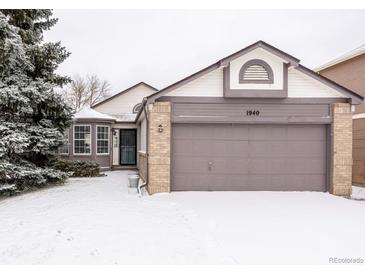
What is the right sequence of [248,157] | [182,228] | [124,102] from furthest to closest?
[124,102], [248,157], [182,228]

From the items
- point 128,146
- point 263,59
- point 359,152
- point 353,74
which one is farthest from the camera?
point 128,146

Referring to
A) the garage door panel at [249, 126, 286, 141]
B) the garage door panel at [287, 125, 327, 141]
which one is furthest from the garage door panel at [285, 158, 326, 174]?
the garage door panel at [249, 126, 286, 141]

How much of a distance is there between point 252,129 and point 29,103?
7.74 m

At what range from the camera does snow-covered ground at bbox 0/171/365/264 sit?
433 centimetres

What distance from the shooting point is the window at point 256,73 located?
8.86 meters

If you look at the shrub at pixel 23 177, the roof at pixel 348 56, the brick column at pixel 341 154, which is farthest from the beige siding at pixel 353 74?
the shrub at pixel 23 177

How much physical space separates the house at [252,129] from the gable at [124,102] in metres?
10.2

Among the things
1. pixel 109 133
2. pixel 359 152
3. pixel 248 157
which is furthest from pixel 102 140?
pixel 359 152

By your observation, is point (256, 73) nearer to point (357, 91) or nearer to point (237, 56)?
point (237, 56)

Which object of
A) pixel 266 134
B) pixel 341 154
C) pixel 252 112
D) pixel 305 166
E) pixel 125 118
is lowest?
pixel 305 166

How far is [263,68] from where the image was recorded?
8906 mm

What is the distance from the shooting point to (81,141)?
1510 centimetres

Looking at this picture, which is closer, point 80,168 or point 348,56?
point 348,56

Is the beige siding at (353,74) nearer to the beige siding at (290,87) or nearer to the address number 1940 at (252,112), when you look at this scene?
the beige siding at (290,87)
